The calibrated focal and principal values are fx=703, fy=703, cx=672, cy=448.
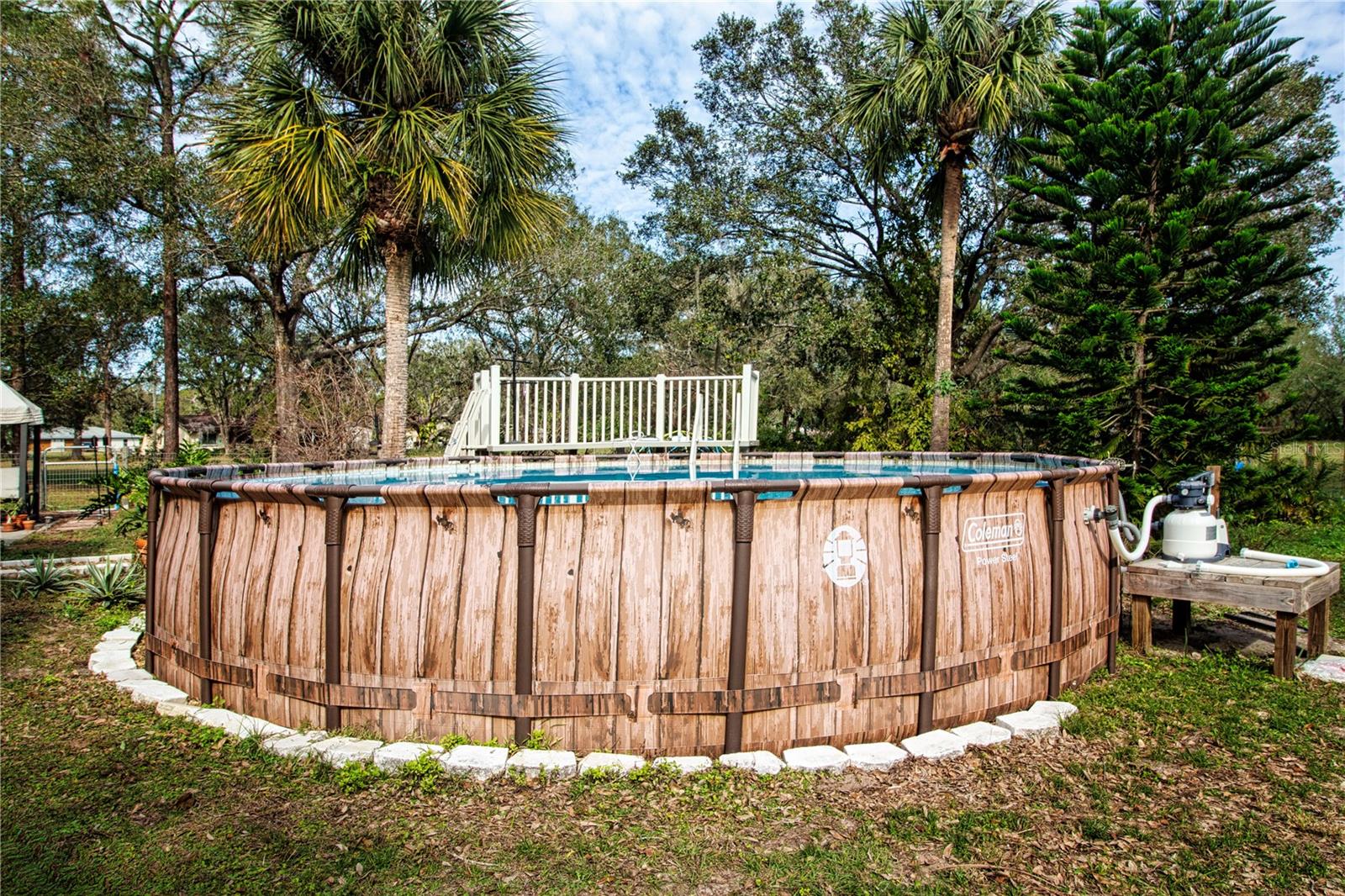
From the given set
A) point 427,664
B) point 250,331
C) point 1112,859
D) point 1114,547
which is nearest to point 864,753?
point 1112,859

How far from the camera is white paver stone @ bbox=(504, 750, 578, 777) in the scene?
8.08 ft

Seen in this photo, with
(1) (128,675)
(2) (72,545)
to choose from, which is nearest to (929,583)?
(1) (128,675)

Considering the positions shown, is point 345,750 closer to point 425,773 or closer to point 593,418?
point 425,773

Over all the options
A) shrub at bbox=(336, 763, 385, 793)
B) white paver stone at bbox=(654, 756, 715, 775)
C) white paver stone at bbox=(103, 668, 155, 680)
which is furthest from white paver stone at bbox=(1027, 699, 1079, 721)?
white paver stone at bbox=(103, 668, 155, 680)

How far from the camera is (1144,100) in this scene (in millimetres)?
7070

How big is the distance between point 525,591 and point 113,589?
435cm

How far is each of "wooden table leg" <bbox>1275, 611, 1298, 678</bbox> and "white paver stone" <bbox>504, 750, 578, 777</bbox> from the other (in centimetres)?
363

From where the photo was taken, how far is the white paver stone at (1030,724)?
9.50 ft

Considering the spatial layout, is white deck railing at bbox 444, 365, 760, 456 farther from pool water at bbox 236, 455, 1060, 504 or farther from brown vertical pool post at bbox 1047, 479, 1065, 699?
brown vertical pool post at bbox 1047, 479, 1065, 699

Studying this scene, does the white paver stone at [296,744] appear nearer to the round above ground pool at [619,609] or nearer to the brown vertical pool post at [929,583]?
the round above ground pool at [619,609]

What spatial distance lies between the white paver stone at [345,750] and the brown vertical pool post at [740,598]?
133cm

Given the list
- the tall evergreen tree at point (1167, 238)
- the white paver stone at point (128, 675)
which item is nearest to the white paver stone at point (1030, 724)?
the white paver stone at point (128, 675)

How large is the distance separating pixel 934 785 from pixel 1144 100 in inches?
299

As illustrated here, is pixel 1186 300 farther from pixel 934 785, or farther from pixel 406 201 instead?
pixel 406 201
